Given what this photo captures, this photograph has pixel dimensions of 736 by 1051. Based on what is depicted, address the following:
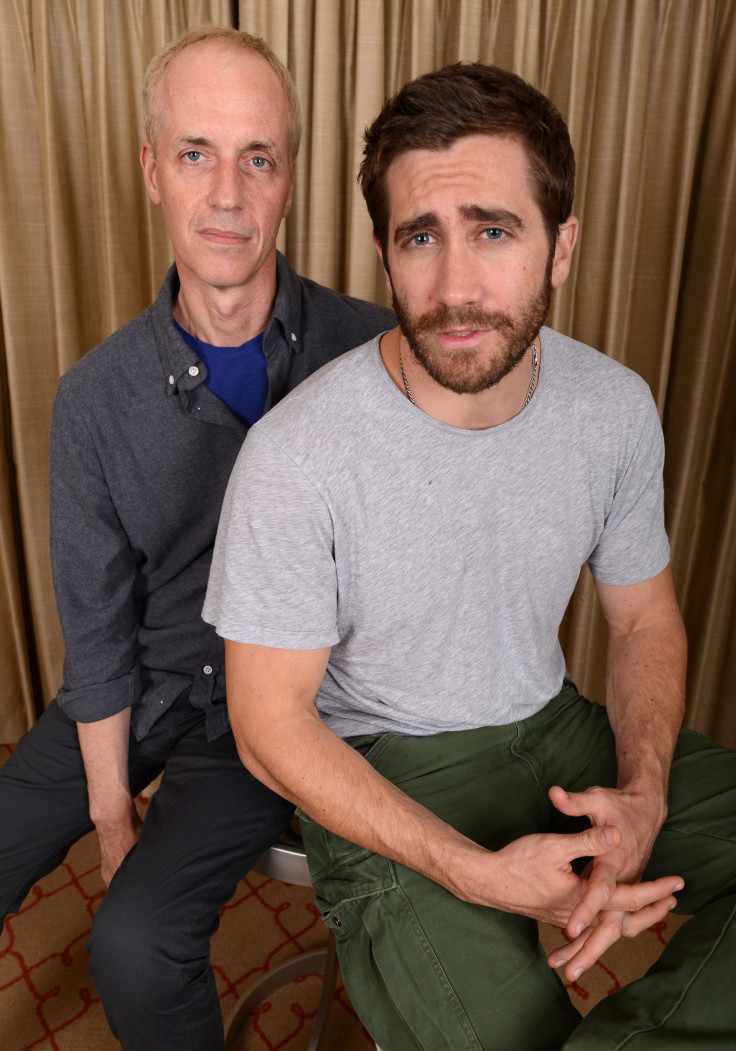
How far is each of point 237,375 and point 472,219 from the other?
523 millimetres

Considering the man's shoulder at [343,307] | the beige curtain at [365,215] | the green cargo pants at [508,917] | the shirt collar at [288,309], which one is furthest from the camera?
the beige curtain at [365,215]

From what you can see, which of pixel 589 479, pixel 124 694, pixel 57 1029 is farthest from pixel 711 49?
pixel 57 1029

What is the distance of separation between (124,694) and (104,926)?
1.21 feet

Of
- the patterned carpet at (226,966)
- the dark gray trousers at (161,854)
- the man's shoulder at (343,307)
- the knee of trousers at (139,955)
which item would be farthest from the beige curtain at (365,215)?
the knee of trousers at (139,955)

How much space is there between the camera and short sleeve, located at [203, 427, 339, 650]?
3.30ft

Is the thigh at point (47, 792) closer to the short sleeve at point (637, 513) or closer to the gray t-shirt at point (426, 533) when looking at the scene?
the gray t-shirt at point (426, 533)

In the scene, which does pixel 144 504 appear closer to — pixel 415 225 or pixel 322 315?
pixel 322 315

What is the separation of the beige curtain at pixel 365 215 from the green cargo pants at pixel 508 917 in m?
1.09

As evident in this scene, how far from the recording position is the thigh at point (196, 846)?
1.10 m

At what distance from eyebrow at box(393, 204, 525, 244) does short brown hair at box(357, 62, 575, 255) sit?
60 millimetres

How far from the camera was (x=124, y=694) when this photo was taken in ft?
4.43

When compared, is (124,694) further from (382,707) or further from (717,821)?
(717,821)

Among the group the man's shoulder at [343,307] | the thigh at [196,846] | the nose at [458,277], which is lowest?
the thigh at [196,846]

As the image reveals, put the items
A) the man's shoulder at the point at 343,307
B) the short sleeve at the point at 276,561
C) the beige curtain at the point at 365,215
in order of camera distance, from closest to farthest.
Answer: the short sleeve at the point at 276,561
the man's shoulder at the point at 343,307
the beige curtain at the point at 365,215
